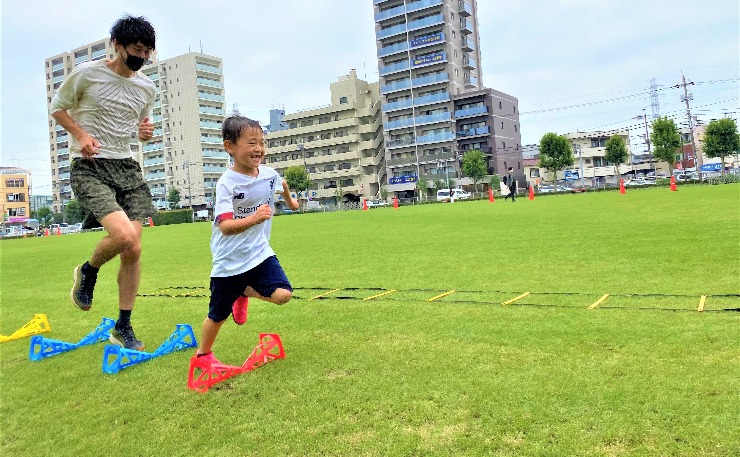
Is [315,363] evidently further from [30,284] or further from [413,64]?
[413,64]

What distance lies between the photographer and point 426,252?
31.4ft

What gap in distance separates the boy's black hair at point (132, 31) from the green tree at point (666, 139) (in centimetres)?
6123

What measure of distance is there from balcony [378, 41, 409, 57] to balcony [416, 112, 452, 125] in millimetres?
9669

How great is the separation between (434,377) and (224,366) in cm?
124

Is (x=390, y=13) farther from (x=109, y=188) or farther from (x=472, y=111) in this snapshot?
(x=109, y=188)

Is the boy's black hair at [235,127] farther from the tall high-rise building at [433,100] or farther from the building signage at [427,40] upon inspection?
the building signage at [427,40]

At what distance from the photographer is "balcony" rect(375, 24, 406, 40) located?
73.4 meters

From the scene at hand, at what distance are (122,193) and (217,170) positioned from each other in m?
86.1

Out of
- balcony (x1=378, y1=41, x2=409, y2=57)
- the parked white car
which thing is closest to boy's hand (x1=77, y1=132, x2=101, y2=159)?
the parked white car

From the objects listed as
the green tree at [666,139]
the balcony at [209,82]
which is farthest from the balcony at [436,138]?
the balcony at [209,82]

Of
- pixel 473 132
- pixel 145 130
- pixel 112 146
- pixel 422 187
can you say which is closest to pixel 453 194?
pixel 422 187

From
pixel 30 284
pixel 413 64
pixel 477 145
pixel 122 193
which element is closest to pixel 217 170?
pixel 413 64

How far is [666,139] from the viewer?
56.3 meters

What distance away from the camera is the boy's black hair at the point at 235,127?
3.35 meters
